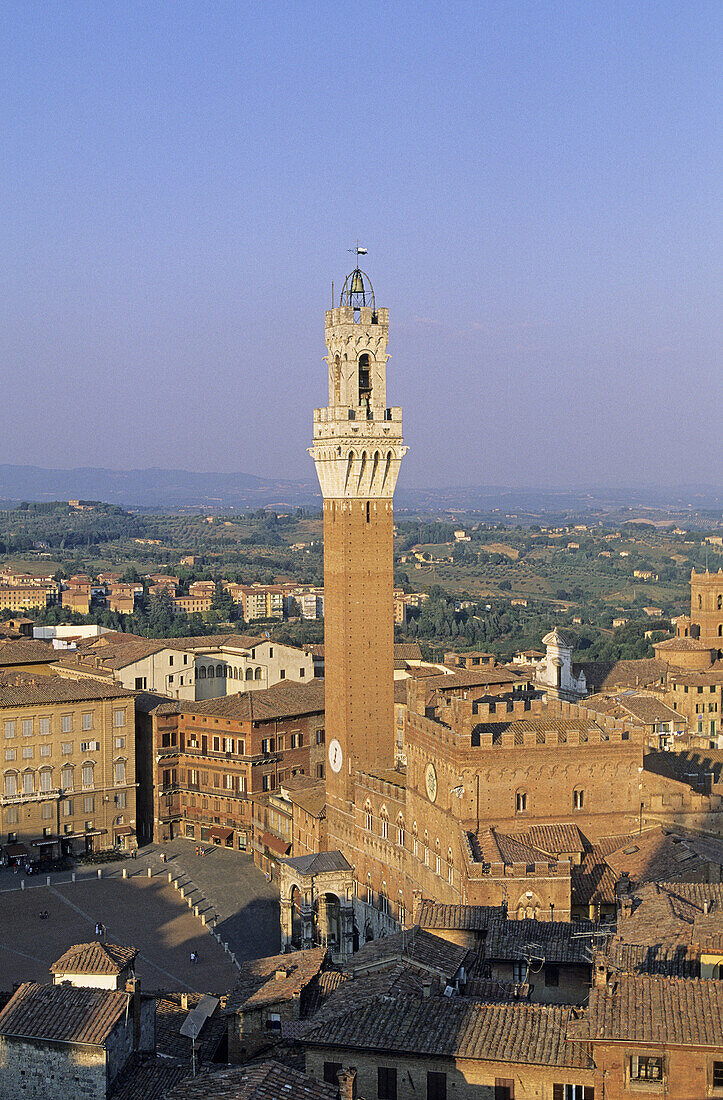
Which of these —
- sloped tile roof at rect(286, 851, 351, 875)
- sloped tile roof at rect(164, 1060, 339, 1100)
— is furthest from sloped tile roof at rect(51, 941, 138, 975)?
sloped tile roof at rect(286, 851, 351, 875)

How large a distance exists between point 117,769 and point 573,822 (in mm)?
26855

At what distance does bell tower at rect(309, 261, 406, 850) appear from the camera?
51.2 metres

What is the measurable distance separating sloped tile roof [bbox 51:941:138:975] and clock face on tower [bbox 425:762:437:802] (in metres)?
18.2

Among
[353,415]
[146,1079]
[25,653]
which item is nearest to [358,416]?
[353,415]

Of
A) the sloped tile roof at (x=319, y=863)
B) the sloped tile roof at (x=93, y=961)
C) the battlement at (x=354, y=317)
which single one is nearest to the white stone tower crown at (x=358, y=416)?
the battlement at (x=354, y=317)

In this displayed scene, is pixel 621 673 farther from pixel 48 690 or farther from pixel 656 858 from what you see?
pixel 656 858

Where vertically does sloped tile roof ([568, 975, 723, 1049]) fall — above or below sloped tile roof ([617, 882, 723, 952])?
above

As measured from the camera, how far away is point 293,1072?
1878 cm

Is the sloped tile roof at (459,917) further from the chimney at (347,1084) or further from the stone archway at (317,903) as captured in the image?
the stone archway at (317,903)

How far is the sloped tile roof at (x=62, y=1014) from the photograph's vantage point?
20422 millimetres

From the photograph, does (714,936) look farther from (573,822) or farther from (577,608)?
(577,608)

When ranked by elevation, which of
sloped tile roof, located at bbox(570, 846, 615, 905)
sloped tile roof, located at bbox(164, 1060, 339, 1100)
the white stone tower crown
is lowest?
sloped tile roof, located at bbox(570, 846, 615, 905)

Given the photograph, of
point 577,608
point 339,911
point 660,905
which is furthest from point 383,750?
point 577,608

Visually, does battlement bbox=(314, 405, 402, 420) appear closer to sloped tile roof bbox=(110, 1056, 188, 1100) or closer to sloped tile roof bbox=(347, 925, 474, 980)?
sloped tile roof bbox=(347, 925, 474, 980)
